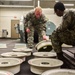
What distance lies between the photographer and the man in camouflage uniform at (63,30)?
2.35 meters

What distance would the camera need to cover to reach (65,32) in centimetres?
252

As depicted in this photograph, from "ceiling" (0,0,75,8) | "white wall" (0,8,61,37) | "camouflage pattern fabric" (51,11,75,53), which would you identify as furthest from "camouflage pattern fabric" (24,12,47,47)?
"white wall" (0,8,61,37)

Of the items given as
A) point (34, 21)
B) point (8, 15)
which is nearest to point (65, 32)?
point (34, 21)

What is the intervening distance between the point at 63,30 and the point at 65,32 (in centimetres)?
5

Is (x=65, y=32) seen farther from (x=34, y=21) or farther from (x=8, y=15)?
(x=8, y=15)

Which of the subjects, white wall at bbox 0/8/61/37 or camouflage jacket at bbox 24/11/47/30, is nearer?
camouflage jacket at bbox 24/11/47/30

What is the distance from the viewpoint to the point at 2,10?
10.8m

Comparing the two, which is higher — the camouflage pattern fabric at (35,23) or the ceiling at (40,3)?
the ceiling at (40,3)

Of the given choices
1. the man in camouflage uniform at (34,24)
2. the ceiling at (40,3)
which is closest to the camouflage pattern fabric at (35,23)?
the man in camouflage uniform at (34,24)

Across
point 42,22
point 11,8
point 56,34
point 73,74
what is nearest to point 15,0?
point 11,8

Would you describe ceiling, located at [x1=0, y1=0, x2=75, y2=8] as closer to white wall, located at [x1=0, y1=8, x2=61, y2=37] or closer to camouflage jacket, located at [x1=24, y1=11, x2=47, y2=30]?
white wall, located at [x1=0, y1=8, x2=61, y2=37]

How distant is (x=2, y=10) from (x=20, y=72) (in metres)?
9.19

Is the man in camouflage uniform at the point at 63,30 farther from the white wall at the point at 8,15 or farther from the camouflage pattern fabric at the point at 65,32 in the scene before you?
the white wall at the point at 8,15

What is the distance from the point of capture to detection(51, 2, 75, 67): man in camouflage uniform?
235 cm
